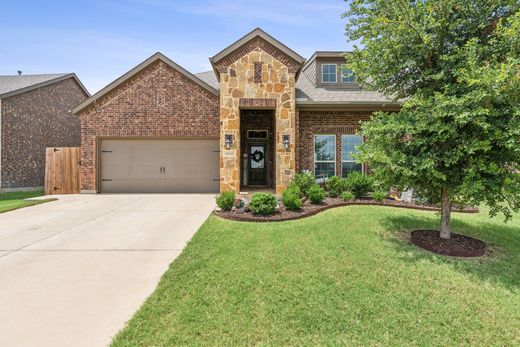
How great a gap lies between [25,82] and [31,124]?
123 inches

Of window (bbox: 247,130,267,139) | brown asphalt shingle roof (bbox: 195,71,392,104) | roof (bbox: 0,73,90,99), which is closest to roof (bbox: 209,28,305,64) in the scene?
brown asphalt shingle roof (bbox: 195,71,392,104)

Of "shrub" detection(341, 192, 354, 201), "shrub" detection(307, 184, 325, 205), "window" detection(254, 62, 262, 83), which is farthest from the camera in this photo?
"window" detection(254, 62, 262, 83)

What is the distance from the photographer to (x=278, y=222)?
22.1ft

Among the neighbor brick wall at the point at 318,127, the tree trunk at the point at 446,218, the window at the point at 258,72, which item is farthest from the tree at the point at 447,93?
the neighbor brick wall at the point at 318,127

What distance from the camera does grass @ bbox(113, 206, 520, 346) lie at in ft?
8.97

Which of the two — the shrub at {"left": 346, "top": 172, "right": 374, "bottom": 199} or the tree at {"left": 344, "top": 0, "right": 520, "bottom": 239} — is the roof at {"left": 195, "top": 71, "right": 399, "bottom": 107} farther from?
the tree at {"left": 344, "top": 0, "right": 520, "bottom": 239}

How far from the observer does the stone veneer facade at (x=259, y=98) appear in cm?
1003

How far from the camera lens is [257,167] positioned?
13.5 meters

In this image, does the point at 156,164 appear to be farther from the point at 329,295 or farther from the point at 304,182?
the point at 329,295

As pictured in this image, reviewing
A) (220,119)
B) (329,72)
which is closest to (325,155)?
(329,72)

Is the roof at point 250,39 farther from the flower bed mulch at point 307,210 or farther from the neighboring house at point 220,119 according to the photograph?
the flower bed mulch at point 307,210

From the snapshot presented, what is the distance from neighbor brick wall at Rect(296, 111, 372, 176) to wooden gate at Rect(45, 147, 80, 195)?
10200 mm

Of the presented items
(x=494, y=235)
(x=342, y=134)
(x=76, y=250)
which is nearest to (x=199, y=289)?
(x=76, y=250)

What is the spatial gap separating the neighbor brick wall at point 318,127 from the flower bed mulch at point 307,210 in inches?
106
